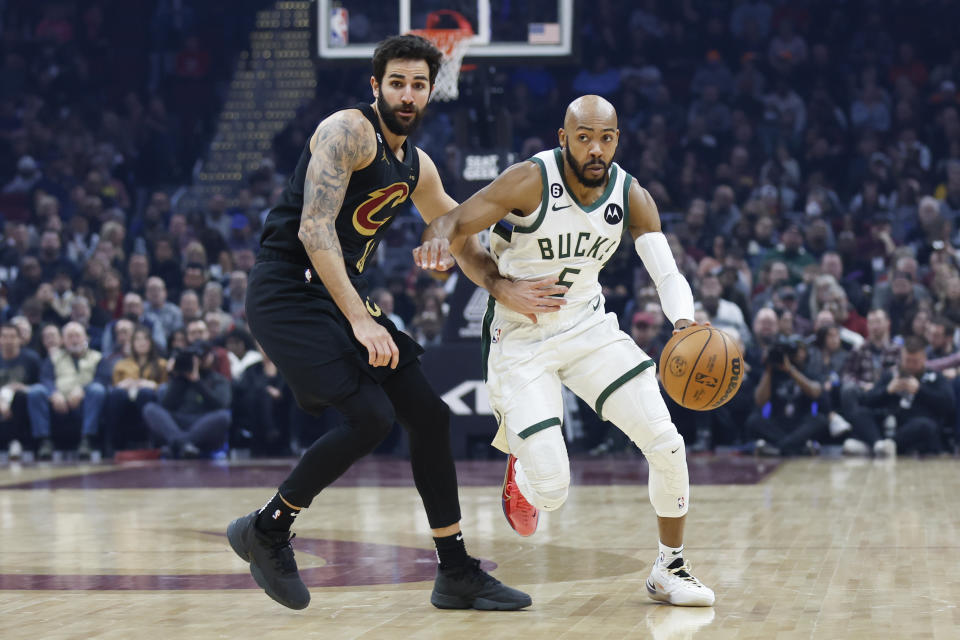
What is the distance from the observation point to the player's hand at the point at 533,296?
209 inches

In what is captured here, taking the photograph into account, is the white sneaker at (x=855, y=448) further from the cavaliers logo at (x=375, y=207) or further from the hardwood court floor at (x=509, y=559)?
the cavaliers logo at (x=375, y=207)

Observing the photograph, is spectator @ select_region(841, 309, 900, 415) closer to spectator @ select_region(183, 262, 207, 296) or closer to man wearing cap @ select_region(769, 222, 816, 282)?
man wearing cap @ select_region(769, 222, 816, 282)

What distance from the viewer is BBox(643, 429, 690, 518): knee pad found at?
5.16 m

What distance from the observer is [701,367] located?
16.8 feet

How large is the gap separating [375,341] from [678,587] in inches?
59.5

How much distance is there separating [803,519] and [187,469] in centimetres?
617

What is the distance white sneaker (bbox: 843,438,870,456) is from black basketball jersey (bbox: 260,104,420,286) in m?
7.84

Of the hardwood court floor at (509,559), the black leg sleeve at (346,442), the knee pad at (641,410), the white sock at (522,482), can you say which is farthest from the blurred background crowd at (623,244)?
the black leg sleeve at (346,442)

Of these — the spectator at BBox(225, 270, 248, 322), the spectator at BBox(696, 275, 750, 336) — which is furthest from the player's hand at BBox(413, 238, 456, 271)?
the spectator at BBox(225, 270, 248, 322)

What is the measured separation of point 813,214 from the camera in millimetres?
15086

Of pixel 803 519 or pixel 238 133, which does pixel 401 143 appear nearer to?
pixel 803 519

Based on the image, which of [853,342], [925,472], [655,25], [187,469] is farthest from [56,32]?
[925,472]

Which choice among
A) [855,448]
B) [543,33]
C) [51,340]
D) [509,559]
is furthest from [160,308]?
[509,559]

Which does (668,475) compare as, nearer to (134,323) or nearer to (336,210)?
(336,210)
